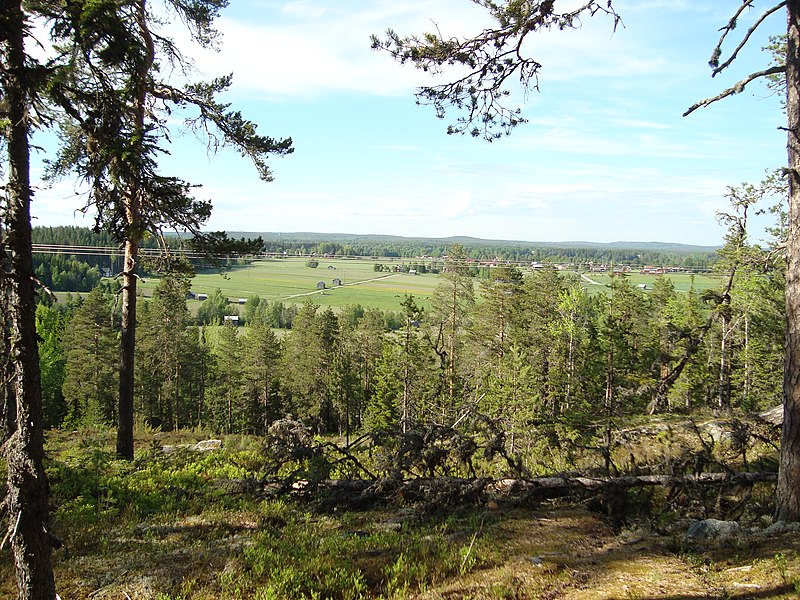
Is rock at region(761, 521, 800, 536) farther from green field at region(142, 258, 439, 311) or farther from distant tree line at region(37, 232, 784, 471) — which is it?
green field at region(142, 258, 439, 311)

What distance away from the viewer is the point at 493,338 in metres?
35.0

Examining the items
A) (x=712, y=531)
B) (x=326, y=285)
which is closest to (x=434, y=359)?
(x=712, y=531)

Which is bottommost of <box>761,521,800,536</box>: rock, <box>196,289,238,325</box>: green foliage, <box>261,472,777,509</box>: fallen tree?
<box>196,289,238,325</box>: green foliage

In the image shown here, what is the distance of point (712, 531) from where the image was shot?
6488mm

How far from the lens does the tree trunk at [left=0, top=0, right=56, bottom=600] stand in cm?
468

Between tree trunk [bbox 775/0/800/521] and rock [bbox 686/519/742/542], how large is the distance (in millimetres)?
779

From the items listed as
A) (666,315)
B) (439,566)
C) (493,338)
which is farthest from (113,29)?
(666,315)

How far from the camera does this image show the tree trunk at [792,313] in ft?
21.6

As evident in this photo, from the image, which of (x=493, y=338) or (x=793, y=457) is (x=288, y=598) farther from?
(x=493, y=338)

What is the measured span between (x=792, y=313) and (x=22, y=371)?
9.10 m

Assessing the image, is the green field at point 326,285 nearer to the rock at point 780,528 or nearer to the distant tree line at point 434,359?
the distant tree line at point 434,359

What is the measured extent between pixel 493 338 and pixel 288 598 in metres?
30.9

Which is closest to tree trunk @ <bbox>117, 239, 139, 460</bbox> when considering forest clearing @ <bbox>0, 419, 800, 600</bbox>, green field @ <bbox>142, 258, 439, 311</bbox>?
forest clearing @ <bbox>0, 419, 800, 600</bbox>

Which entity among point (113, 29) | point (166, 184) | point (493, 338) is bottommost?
point (493, 338)
